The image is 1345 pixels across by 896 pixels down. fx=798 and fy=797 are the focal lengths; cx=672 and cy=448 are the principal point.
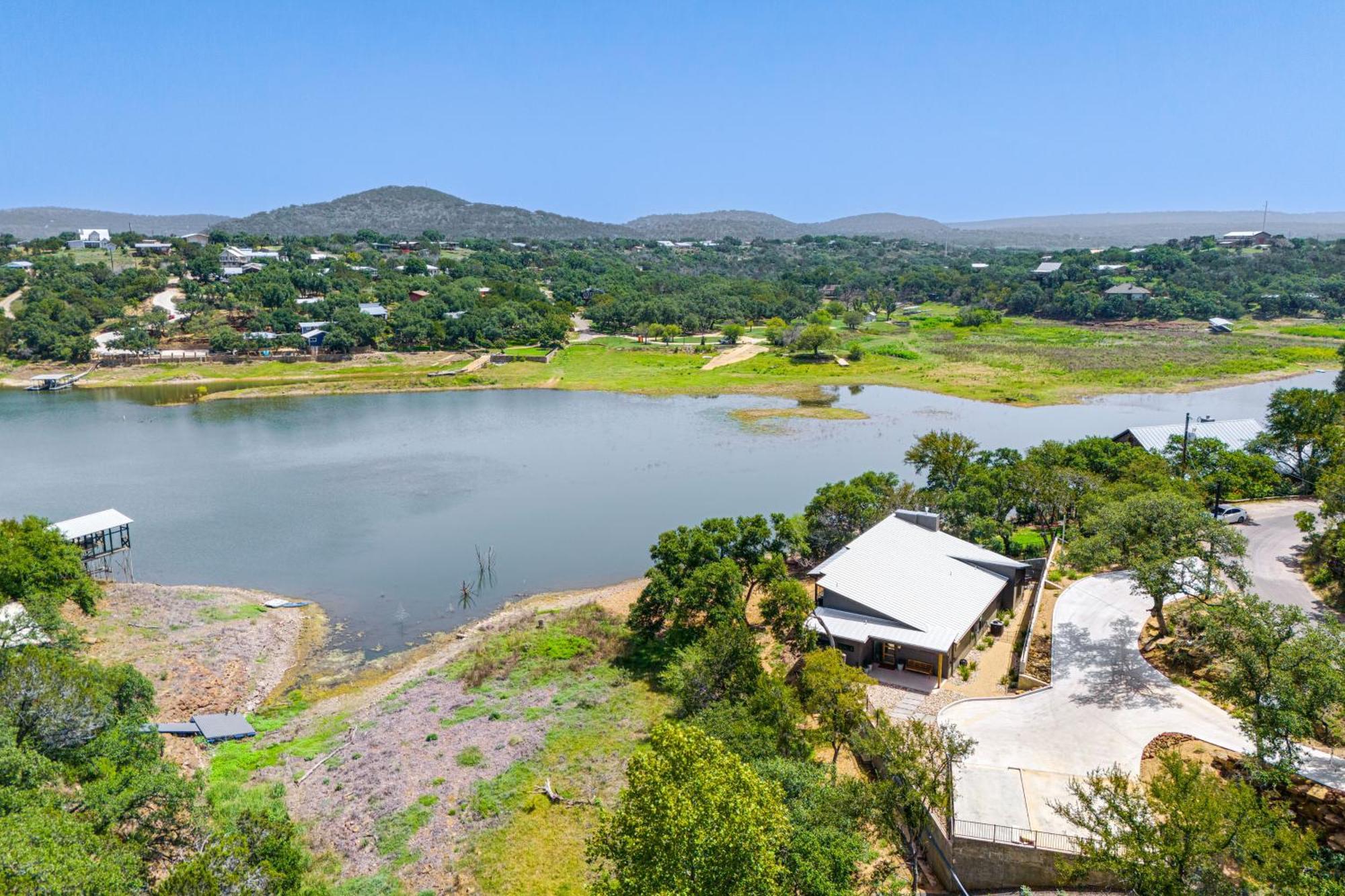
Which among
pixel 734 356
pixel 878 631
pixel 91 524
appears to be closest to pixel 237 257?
pixel 734 356

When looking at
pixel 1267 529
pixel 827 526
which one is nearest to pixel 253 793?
pixel 827 526

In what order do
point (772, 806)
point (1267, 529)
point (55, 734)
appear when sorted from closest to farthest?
point (772, 806) < point (55, 734) < point (1267, 529)

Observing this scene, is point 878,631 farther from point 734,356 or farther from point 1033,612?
point 734,356

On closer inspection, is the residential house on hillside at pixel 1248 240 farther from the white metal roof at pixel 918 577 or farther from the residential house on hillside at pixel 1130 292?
the white metal roof at pixel 918 577

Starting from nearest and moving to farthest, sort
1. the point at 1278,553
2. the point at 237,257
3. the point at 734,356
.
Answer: the point at 1278,553
the point at 734,356
the point at 237,257

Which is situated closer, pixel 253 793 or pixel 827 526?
pixel 253 793

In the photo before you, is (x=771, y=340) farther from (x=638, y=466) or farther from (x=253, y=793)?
(x=253, y=793)

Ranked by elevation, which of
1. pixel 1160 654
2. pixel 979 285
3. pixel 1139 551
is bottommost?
pixel 1160 654
